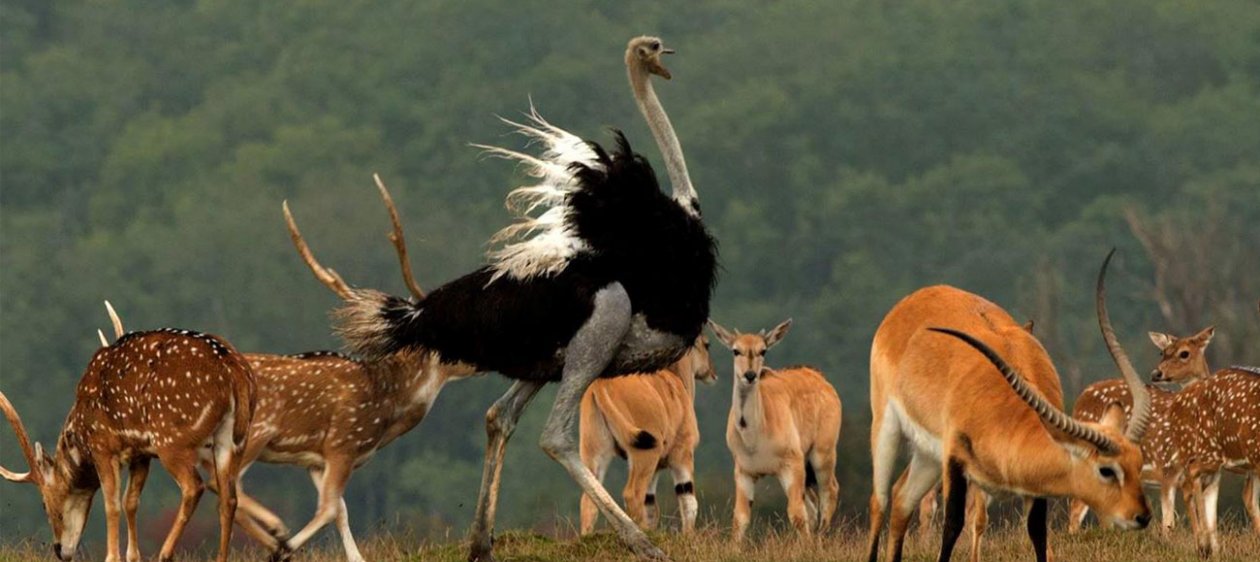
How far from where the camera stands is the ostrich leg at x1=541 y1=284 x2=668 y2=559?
42.1ft

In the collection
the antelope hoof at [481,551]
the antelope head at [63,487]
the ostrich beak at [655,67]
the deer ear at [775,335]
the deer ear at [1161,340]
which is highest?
the ostrich beak at [655,67]

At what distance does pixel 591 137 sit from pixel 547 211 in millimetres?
55386

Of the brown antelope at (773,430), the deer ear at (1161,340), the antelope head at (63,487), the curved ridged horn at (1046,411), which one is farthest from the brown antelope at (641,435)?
the curved ridged horn at (1046,411)

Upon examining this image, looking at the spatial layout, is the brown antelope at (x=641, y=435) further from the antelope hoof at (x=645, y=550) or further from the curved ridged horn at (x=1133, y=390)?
the curved ridged horn at (x=1133, y=390)

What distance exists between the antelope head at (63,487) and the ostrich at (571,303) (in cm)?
156

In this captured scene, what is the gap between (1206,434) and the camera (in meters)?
15.1

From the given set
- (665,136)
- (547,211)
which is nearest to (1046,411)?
(547,211)

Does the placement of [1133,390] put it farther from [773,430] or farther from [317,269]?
[773,430]

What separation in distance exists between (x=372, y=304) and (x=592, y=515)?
4.53 m

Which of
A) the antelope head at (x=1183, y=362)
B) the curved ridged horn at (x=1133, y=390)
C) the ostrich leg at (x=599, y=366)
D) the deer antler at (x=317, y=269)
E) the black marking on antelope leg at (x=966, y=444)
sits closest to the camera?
the curved ridged horn at (x=1133, y=390)

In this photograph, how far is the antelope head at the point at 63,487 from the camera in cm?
1315

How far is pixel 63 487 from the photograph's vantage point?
13258 millimetres

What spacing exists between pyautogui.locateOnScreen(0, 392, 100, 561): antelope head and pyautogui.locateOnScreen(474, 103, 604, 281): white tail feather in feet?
7.78

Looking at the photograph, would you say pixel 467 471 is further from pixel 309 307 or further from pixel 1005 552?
pixel 1005 552
